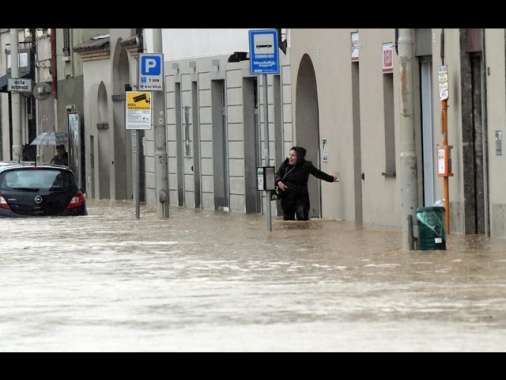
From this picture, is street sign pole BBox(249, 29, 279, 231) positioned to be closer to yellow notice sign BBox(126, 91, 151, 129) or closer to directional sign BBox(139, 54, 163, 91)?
directional sign BBox(139, 54, 163, 91)

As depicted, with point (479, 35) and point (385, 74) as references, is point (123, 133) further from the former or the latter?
point (479, 35)

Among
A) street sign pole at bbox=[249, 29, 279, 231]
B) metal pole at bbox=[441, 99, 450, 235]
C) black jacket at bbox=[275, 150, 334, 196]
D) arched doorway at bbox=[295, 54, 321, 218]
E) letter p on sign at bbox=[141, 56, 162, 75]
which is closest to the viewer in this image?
metal pole at bbox=[441, 99, 450, 235]

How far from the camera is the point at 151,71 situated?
3562cm

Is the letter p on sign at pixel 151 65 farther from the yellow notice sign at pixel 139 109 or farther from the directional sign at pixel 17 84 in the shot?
the directional sign at pixel 17 84

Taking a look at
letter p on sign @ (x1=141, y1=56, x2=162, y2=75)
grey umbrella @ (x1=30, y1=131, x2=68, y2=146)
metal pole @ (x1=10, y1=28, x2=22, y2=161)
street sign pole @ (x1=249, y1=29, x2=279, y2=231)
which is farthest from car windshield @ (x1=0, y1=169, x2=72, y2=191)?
metal pole @ (x1=10, y1=28, x2=22, y2=161)

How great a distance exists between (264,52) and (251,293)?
12.6 m

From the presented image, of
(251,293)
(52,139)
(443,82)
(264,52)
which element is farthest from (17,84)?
(251,293)

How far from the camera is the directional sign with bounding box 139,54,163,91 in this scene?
3547cm

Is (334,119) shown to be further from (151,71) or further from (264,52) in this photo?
(151,71)

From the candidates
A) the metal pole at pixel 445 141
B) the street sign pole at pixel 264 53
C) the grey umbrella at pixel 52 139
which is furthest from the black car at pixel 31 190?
the grey umbrella at pixel 52 139

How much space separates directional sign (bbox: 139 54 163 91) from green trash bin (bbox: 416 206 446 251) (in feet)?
45.6

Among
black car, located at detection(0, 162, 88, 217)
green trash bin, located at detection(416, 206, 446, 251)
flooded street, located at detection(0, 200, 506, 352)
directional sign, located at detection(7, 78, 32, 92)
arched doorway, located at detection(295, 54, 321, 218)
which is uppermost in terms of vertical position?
directional sign, located at detection(7, 78, 32, 92)
